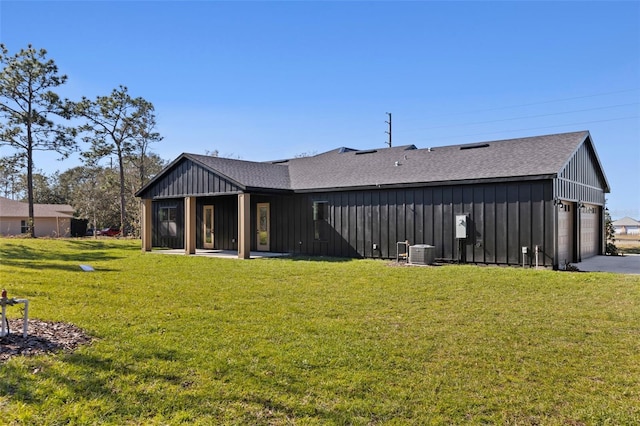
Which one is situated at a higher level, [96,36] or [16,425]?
[96,36]

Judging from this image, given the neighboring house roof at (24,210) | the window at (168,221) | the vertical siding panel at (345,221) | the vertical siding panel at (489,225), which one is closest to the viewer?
the vertical siding panel at (489,225)

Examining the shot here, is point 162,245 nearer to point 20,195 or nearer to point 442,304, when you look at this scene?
point 442,304

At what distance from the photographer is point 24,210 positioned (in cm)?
3909

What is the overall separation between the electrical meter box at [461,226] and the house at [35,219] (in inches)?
1335

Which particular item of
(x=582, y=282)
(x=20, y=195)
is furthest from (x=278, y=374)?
(x=20, y=195)

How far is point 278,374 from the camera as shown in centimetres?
384

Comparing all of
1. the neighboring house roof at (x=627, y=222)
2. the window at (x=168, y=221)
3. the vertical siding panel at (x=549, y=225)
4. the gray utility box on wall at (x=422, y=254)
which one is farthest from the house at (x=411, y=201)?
the neighboring house roof at (x=627, y=222)

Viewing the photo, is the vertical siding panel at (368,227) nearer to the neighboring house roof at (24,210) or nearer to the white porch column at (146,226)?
the white porch column at (146,226)

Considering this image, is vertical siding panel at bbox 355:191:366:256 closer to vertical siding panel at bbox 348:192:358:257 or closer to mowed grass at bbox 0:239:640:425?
vertical siding panel at bbox 348:192:358:257

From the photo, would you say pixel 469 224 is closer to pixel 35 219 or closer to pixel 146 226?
pixel 146 226

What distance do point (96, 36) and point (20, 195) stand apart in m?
63.2

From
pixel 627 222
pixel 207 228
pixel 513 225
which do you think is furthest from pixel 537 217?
pixel 627 222

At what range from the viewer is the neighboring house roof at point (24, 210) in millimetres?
37719

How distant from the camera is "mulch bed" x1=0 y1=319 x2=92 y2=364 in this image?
4.22 meters
